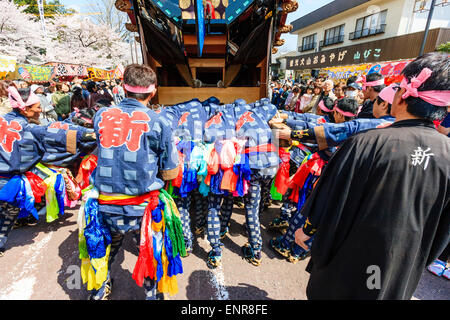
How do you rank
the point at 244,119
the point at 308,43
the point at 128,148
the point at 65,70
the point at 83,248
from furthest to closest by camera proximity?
1. the point at 308,43
2. the point at 65,70
3. the point at 244,119
4. the point at 83,248
5. the point at 128,148

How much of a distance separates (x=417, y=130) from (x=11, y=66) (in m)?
18.4

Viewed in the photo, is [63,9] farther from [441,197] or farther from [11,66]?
[441,197]

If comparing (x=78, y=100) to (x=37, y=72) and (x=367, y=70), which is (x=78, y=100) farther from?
(x=37, y=72)

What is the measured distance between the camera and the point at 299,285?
7.98ft

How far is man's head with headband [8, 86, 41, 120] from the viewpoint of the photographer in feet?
7.79

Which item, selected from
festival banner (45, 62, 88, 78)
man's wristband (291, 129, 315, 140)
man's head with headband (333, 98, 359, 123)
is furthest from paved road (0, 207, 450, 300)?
festival banner (45, 62, 88, 78)

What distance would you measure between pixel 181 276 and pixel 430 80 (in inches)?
107

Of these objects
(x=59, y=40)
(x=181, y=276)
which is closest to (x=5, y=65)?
(x=181, y=276)

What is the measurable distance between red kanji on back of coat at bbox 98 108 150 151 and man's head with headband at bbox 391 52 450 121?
1.68 meters

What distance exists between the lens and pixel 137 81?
1.76 meters

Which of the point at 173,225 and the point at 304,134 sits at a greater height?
the point at 304,134

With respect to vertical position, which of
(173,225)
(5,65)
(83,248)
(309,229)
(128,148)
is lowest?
(83,248)

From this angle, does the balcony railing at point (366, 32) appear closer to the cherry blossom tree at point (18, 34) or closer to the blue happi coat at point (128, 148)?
A: the blue happi coat at point (128, 148)

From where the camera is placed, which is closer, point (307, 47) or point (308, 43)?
point (308, 43)
